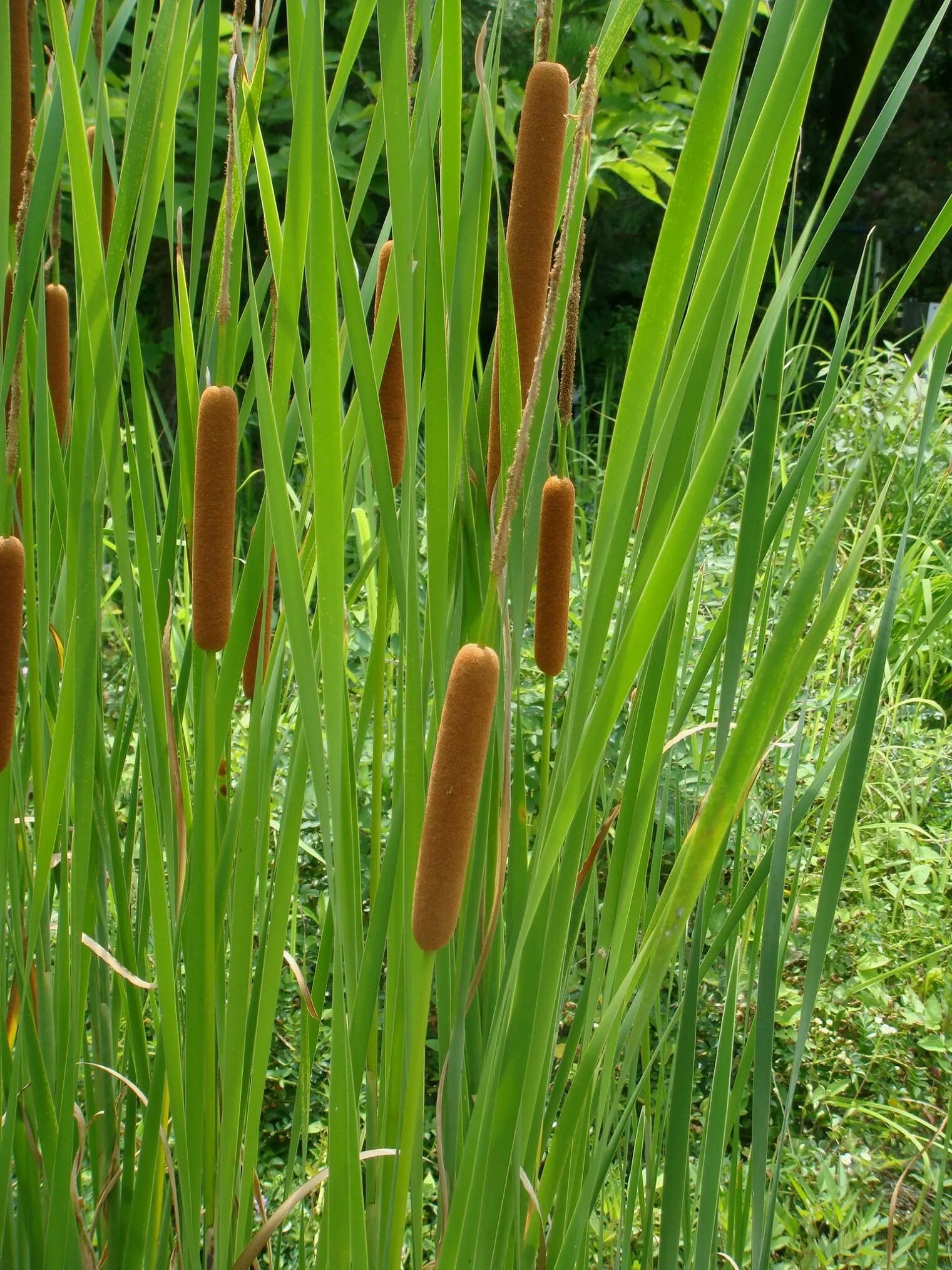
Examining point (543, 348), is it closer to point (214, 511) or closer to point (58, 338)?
point (214, 511)

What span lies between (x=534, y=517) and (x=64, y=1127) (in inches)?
14.0

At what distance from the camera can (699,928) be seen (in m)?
0.56

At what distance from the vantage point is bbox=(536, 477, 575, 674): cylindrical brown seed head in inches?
20.2

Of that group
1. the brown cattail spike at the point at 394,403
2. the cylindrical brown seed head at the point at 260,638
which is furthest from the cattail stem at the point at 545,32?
the cylindrical brown seed head at the point at 260,638

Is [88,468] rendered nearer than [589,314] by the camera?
Yes

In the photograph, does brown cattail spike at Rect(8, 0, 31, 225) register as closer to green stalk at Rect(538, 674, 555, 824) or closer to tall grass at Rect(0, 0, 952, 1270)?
tall grass at Rect(0, 0, 952, 1270)

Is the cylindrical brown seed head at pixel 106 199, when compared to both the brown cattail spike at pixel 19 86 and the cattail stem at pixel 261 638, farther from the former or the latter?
the cattail stem at pixel 261 638

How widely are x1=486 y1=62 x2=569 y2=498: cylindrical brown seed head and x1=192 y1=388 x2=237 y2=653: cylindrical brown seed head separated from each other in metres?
0.12

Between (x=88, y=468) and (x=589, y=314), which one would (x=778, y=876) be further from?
(x=589, y=314)

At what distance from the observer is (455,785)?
369 mm

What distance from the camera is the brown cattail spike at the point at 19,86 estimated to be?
1.59ft

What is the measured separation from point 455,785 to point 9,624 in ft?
0.72

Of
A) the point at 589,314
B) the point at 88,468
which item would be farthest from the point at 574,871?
the point at 589,314

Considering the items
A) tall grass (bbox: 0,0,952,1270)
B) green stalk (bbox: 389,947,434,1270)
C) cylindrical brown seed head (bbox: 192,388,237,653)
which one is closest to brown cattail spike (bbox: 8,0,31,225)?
tall grass (bbox: 0,0,952,1270)
